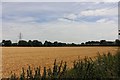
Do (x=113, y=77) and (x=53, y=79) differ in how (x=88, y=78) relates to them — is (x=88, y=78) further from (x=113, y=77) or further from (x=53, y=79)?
(x=53, y=79)

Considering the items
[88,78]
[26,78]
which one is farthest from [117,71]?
[26,78]

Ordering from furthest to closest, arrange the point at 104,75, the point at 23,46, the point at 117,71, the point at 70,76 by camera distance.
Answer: the point at 23,46 < the point at 117,71 < the point at 104,75 < the point at 70,76

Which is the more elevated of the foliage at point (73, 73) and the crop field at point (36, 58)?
the foliage at point (73, 73)

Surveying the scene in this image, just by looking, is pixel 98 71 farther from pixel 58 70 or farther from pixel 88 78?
pixel 58 70

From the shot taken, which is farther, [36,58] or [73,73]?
[36,58]

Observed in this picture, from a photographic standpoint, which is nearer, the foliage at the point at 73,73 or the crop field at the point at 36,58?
the foliage at the point at 73,73

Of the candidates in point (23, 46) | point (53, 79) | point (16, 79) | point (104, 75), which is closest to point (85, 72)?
point (104, 75)

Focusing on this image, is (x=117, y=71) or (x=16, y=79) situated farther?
(x=117, y=71)

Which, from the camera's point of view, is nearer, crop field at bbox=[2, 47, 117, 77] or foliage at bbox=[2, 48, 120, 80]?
foliage at bbox=[2, 48, 120, 80]

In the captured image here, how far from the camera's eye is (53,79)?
4664 millimetres

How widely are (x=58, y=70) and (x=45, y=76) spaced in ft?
0.95

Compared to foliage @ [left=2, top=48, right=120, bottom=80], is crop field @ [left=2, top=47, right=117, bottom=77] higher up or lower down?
lower down

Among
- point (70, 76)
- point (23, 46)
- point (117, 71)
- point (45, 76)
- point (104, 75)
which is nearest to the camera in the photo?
point (45, 76)

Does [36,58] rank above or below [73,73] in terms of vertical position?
below
